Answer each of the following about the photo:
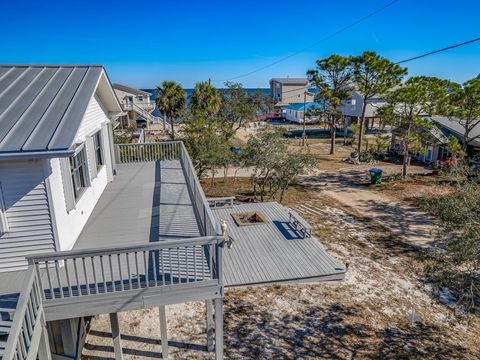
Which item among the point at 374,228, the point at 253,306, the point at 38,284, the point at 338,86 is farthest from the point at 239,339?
the point at 338,86

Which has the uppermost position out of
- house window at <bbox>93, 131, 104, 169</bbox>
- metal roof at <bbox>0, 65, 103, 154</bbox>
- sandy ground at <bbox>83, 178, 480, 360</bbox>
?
metal roof at <bbox>0, 65, 103, 154</bbox>

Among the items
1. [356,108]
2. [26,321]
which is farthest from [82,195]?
[356,108]

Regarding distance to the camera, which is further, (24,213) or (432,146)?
(432,146)

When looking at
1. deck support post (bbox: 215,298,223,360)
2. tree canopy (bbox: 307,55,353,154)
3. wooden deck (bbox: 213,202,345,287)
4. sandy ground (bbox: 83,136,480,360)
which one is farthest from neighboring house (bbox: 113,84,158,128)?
deck support post (bbox: 215,298,223,360)

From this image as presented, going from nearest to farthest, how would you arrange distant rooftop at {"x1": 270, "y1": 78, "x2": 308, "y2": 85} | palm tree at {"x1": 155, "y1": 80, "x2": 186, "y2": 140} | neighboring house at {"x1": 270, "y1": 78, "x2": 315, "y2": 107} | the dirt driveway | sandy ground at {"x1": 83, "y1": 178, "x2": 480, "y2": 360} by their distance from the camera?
sandy ground at {"x1": 83, "y1": 178, "x2": 480, "y2": 360}
the dirt driveway
palm tree at {"x1": 155, "y1": 80, "x2": 186, "y2": 140}
neighboring house at {"x1": 270, "y1": 78, "x2": 315, "y2": 107}
distant rooftop at {"x1": 270, "y1": 78, "x2": 308, "y2": 85}

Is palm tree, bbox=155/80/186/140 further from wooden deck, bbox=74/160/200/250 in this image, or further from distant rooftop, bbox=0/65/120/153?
distant rooftop, bbox=0/65/120/153

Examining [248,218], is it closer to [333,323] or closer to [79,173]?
[333,323]

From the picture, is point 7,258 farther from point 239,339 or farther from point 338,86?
point 338,86
